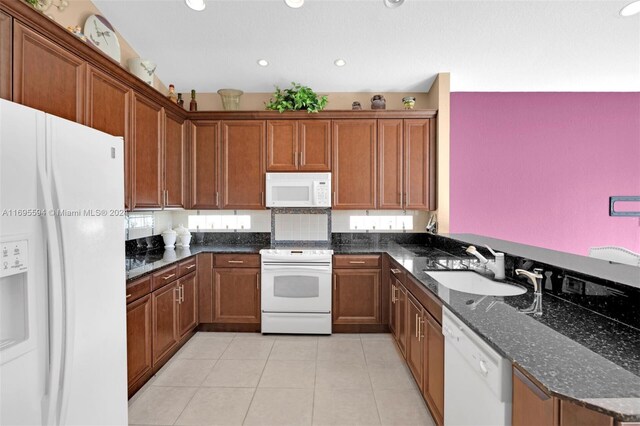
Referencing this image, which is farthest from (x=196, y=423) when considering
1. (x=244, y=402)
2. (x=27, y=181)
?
(x=27, y=181)

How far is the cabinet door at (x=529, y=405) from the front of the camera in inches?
33.4

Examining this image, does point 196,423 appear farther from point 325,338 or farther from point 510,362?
point 510,362

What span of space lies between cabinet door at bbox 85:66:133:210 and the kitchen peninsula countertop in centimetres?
239

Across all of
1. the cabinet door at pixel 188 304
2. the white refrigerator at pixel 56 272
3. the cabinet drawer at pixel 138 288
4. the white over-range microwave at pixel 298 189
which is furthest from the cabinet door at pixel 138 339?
the white over-range microwave at pixel 298 189

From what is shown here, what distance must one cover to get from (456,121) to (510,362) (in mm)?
3236

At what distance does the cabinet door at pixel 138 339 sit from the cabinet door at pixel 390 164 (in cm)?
246

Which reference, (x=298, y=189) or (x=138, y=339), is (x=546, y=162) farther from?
(x=138, y=339)

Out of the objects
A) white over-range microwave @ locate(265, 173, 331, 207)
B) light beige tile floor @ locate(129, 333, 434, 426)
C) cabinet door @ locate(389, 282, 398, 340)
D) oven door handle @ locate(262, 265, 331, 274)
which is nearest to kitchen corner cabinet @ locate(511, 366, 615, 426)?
light beige tile floor @ locate(129, 333, 434, 426)

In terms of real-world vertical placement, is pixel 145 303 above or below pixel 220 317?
above

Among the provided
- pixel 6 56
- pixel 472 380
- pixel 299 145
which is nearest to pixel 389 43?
pixel 299 145

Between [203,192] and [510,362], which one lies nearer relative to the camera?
[510,362]

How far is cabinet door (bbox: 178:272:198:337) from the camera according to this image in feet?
9.49

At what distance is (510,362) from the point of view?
104 cm

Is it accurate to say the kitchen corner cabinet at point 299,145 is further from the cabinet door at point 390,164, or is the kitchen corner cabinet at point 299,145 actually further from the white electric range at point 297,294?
the white electric range at point 297,294
